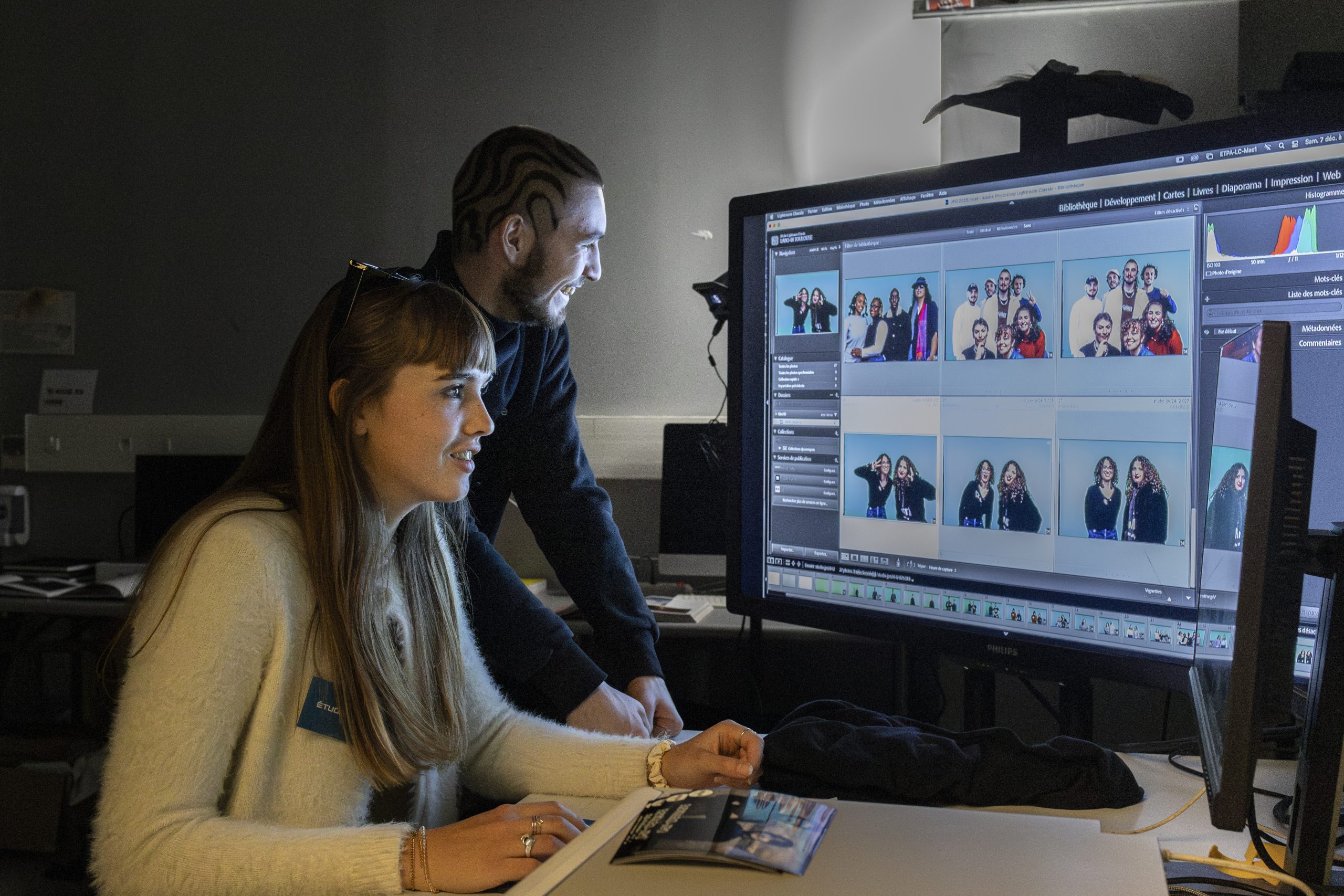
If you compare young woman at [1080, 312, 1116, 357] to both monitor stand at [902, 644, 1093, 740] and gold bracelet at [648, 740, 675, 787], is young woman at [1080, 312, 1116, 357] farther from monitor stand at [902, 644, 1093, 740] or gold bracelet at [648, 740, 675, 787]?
gold bracelet at [648, 740, 675, 787]

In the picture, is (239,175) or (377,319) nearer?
(377,319)

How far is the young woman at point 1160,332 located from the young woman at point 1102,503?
0.10 m

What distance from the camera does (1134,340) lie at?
838 mm

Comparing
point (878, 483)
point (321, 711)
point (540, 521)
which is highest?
point (878, 483)

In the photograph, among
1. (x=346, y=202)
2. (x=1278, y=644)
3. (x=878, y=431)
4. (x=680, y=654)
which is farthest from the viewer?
(x=346, y=202)

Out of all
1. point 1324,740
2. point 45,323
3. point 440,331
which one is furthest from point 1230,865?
point 45,323

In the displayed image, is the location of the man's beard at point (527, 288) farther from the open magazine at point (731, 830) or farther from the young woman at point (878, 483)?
the open magazine at point (731, 830)

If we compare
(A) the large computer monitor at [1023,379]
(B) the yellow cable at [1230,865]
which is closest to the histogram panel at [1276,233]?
(A) the large computer monitor at [1023,379]

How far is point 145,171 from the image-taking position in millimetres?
3219

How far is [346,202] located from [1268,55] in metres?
2.58

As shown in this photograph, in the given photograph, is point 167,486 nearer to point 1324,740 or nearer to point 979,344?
point 979,344

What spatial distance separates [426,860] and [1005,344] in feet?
2.19

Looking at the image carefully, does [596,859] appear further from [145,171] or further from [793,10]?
[145,171]

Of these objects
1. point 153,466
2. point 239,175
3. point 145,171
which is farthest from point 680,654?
point 145,171
